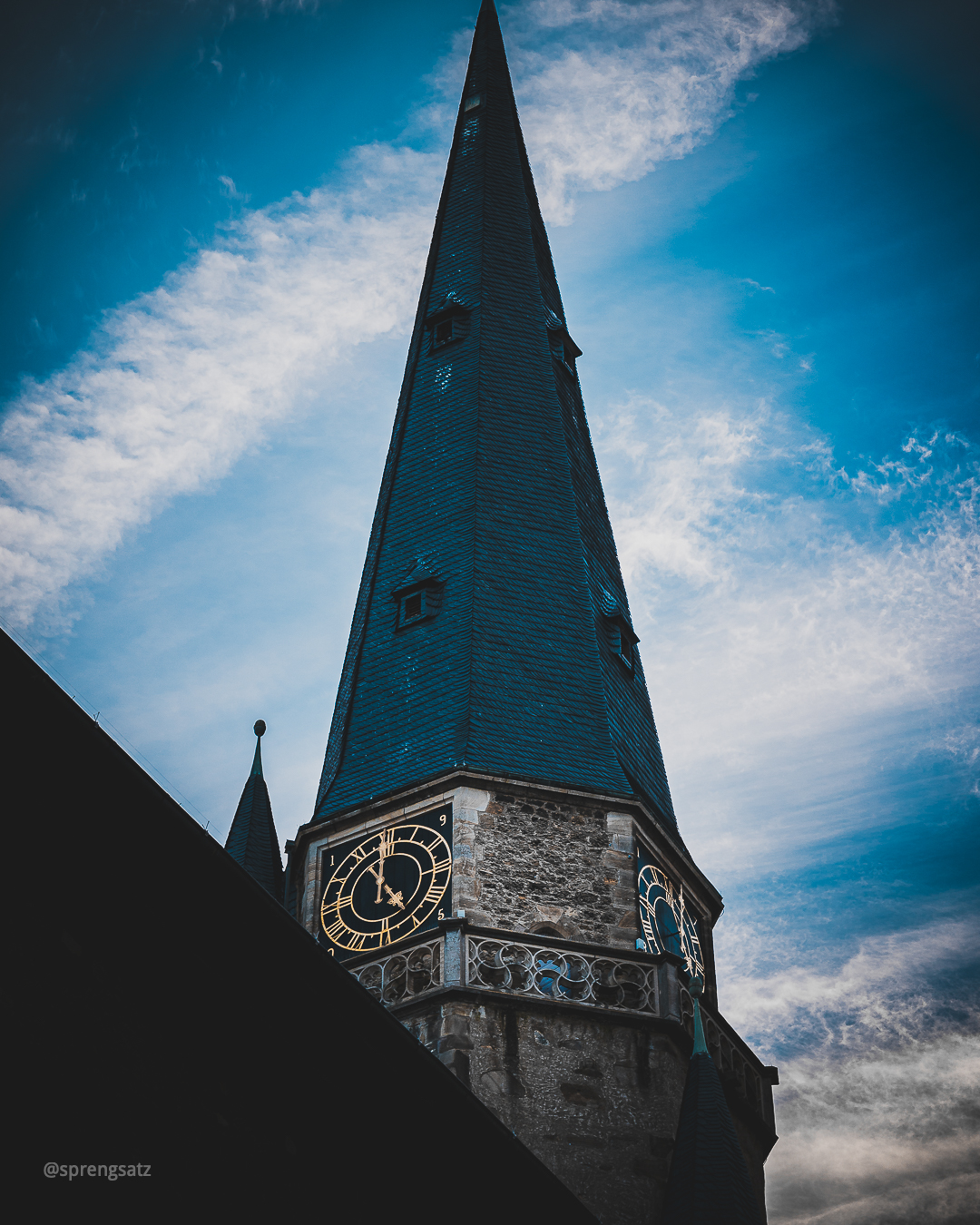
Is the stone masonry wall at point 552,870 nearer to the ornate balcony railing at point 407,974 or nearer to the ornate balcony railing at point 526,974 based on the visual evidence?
the ornate balcony railing at point 526,974

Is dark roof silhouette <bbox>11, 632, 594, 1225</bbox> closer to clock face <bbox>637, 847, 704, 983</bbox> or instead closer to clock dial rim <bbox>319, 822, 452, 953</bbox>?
clock dial rim <bbox>319, 822, 452, 953</bbox>

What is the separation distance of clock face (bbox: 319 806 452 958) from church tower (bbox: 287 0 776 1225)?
0.10 ft

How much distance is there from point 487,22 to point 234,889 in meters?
28.1

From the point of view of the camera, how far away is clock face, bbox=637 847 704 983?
17.6 meters

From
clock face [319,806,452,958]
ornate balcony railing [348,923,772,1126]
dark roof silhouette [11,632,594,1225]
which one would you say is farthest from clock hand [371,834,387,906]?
dark roof silhouette [11,632,594,1225]

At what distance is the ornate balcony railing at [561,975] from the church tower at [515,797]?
2 centimetres

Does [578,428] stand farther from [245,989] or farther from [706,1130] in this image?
[245,989]

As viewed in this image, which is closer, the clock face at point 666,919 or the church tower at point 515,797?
the church tower at point 515,797

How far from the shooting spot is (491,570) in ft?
69.8

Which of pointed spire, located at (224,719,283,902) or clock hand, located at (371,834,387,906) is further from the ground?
pointed spire, located at (224,719,283,902)

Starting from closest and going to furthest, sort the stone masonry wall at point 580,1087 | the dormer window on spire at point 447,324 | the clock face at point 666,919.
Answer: the stone masonry wall at point 580,1087, the clock face at point 666,919, the dormer window on spire at point 447,324

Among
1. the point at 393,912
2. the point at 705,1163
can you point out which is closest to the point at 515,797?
the point at 393,912

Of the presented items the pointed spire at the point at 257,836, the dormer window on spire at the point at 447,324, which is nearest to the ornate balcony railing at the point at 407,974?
the pointed spire at the point at 257,836

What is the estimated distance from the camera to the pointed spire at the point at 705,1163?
1335cm
